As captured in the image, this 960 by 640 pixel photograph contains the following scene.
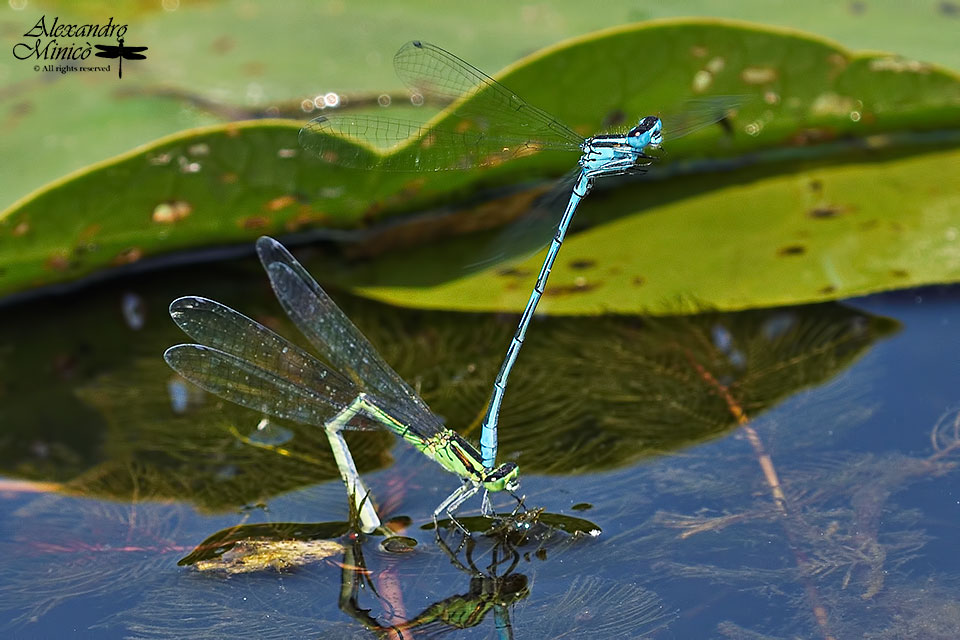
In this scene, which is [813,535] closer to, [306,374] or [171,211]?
[306,374]

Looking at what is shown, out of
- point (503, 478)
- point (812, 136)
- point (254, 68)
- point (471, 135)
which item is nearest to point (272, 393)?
point (503, 478)

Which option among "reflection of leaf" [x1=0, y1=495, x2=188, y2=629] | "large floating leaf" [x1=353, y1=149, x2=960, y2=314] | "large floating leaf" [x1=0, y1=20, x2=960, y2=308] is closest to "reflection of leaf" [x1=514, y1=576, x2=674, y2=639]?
"reflection of leaf" [x1=0, y1=495, x2=188, y2=629]

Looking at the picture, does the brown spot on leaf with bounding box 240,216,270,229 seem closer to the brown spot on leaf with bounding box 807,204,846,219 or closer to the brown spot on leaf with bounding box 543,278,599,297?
the brown spot on leaf with bounding box 543,278,599,297

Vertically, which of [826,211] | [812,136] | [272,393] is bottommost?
[272,393]

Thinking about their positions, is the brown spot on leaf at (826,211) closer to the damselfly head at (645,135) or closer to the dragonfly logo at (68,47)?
the damselfly head at (645,135)

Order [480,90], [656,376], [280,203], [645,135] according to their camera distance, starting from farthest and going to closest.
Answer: [280,203] < [656,376] < [480,90] < [645,135]

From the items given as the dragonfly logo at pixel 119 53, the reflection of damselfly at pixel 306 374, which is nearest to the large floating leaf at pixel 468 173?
the reflection of damselfly at pixel 306 374

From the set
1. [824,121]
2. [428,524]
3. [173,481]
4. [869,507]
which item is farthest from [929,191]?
[173,481]
